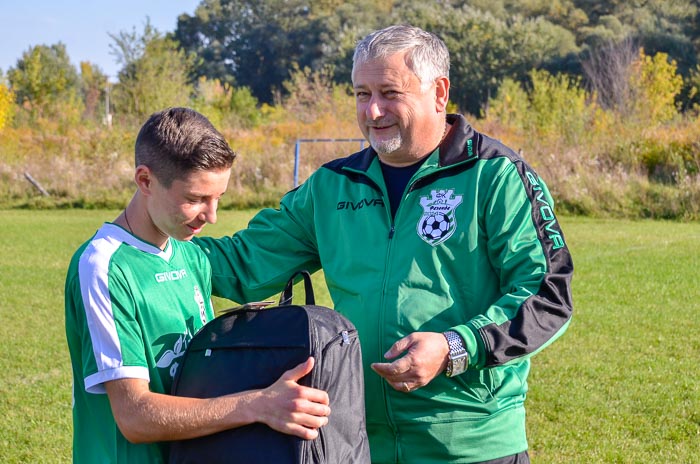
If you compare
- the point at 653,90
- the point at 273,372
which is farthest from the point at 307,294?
the point at 653,90

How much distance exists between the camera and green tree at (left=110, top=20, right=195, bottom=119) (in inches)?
1356

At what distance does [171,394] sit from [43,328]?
7916 mm

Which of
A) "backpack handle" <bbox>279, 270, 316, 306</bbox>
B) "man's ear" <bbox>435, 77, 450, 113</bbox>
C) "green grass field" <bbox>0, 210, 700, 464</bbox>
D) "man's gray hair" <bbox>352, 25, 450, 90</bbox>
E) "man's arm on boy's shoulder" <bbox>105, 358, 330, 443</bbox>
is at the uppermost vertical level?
"man's gray hair" <bbox>352, 25, 450, 90</bbox>

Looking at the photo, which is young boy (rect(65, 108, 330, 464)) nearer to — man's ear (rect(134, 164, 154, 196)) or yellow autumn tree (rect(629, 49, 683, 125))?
man's ear (rect(134, 164, 154, 196))

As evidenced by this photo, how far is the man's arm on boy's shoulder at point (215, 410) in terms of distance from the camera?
223cm

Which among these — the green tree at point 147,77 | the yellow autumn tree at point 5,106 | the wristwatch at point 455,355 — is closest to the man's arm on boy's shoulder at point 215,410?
the wristwatch at point 455,355

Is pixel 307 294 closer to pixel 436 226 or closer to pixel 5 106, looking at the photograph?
pixel 436 226

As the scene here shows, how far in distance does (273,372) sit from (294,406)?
0.15 m

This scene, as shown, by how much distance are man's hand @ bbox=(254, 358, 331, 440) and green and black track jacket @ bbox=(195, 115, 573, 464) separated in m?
0.63

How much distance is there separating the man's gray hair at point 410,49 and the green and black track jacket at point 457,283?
24 centimetres

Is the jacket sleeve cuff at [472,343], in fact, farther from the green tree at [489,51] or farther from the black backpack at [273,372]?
the green tree at [489,51]

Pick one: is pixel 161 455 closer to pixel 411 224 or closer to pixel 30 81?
pixel 411 224

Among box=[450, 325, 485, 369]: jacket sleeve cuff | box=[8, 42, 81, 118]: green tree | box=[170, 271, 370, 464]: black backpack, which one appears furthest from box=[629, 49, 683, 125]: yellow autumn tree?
box=[170, 271, 370, 464]: black backpack

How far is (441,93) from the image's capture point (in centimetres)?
308
